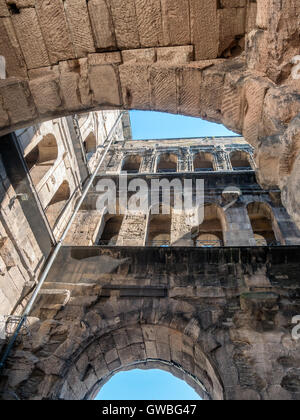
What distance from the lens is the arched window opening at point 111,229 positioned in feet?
35.0

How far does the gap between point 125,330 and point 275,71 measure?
16.3 feet

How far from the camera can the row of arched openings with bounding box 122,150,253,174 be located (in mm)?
14797

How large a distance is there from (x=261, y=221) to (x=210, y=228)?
206 centimetres

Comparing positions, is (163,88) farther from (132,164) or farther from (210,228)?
(132,164)

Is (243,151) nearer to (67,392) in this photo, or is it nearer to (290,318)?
(290,318)

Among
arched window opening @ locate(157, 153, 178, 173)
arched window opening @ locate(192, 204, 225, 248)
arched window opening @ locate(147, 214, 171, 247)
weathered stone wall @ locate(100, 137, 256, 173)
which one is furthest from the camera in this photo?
arched window opening @ locate(157, 153, 178, 173)

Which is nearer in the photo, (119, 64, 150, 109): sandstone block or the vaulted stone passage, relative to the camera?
the vaulted stone passage

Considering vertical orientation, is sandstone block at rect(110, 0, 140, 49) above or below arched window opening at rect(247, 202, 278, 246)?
above

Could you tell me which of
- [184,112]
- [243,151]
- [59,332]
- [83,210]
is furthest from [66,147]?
[243,151]

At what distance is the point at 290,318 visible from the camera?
5.17 metres

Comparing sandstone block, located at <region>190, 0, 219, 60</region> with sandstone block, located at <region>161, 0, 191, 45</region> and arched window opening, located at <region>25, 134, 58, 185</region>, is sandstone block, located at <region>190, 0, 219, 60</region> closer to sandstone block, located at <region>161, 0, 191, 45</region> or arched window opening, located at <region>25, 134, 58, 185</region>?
sandstone block, located at <region>161, 0, 191, 45</region>

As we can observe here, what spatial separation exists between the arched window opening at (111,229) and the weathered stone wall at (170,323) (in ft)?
12.3

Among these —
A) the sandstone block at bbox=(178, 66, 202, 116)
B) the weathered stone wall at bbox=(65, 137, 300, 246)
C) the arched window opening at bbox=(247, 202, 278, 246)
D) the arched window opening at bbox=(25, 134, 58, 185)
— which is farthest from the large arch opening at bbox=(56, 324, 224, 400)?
the arched window opening at bbox=(25, 134, 58, 185)

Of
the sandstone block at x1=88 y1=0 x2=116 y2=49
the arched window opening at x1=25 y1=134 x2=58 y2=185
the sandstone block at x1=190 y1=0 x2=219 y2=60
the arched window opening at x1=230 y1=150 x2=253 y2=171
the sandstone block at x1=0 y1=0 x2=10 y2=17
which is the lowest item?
the sandstone block at x1=190 y1=0 x2=219 y2=60
